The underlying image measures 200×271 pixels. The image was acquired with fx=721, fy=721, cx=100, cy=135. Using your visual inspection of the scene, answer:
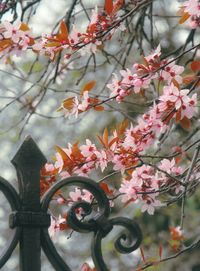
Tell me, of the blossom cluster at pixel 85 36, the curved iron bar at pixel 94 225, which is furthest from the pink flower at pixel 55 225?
the curved iron bar at pixel 94 225

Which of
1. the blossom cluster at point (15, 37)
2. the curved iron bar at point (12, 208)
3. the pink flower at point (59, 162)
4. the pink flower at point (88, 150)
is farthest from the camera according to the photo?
the blossom cluster at point (15, 37)

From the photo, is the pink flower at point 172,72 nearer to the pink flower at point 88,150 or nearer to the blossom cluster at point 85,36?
the blossom cluster at point 85,36

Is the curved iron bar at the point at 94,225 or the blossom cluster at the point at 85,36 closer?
the curved iron bar at the point at 94,225

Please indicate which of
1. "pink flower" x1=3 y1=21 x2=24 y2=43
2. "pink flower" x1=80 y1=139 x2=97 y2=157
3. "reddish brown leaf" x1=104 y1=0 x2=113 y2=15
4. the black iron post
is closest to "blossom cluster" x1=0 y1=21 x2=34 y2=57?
"pink flower" x1=3 y1=21 x2=24 y2=43

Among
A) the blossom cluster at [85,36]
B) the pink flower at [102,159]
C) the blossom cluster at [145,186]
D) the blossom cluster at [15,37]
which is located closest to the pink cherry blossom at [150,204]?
the blossom cluster at [145,186]

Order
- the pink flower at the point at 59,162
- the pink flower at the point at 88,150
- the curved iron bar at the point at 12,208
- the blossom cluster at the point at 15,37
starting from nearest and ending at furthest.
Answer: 1. the curved iron bar at the point at 12,208
2. the pink flower at the point at 59,162
3. the pink flower at the point at 88,150
4. the blossom cluster at the point at 15,37

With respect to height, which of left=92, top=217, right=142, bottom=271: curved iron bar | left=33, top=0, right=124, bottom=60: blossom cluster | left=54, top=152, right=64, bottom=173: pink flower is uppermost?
left=33, top=0, right=124, bottom=60: blossom cluster

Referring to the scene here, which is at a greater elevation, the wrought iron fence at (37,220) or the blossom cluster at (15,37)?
the blossom cluster at (15,37)

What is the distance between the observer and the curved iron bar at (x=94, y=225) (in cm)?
121

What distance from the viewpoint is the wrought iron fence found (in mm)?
1191

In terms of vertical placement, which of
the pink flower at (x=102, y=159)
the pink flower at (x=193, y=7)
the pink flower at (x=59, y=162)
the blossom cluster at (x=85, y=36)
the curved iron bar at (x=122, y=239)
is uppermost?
the blossom cluster at (x=85, y=36)

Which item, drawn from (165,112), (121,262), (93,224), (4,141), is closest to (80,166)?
(165,112)

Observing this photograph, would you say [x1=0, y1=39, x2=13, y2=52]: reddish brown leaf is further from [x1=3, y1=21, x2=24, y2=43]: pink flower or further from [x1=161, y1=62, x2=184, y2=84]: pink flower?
[x1=161, y1=62, x2=184, y2=84]: pink flower

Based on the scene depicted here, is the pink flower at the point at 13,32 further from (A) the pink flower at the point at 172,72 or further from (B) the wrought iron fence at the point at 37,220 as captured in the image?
(B) the wrought iron fence at the point at 37,220
